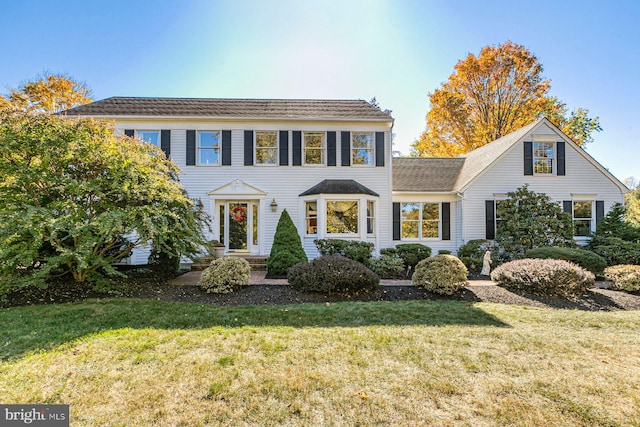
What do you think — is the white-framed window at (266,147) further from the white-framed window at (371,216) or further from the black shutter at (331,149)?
the white-framed window at (371,216)

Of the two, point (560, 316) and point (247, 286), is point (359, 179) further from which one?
point (560, 316)

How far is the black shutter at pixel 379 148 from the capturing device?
40.1ft

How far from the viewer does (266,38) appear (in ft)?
33.3

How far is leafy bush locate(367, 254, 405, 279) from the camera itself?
29.9ft

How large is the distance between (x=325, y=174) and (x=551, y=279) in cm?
809

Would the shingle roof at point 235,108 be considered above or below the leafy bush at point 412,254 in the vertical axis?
above

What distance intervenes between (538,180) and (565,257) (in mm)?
4347

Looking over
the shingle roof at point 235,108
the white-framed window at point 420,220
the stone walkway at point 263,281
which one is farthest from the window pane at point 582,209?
the shingle roof at point 235,108

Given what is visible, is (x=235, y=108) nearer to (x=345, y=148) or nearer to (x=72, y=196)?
(x=345, y=148)

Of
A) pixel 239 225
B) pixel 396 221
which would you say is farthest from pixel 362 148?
pixel 239 225

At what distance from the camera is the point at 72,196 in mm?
6398

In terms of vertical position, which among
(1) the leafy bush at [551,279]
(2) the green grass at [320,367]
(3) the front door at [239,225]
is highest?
(3) the front door at [239,225]

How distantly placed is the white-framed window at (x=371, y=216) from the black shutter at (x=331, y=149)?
2.26 m

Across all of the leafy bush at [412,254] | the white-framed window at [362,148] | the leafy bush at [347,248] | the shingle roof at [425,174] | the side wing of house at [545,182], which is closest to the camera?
the leafy bush at [347,248]
